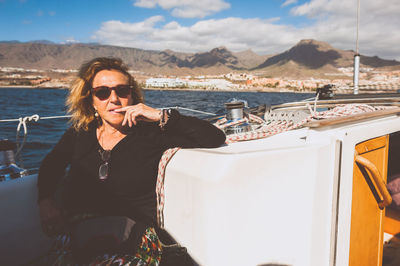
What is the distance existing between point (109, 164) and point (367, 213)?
1.19 metres

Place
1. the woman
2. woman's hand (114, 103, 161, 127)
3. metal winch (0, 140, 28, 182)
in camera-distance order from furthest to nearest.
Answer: metal winch (0, 140, 28, 182)
woman's hand (114, 103, 161, 127)
the woman

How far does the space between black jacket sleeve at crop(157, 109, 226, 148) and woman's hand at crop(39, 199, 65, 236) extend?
Answer: 0.62 m

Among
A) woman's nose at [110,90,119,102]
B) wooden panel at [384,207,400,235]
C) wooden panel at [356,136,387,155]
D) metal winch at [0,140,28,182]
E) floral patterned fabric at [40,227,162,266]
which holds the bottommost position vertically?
wooden panel at [384,207,400,235]

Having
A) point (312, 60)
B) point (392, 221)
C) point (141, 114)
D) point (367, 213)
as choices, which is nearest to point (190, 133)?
point (141, 114)

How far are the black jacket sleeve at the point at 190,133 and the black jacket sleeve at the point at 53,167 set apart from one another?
54cm

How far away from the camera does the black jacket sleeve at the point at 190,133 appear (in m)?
1.09

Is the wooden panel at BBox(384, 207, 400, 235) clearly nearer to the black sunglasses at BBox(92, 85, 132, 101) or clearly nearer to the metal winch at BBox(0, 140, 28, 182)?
the black sunglasses at BBox(92, 85, 132, 101)

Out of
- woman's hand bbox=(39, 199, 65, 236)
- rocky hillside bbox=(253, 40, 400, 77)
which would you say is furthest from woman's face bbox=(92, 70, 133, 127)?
rocky hillside bbox=(253, 40, 400, 77)

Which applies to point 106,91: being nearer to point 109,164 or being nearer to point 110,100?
point 110,100

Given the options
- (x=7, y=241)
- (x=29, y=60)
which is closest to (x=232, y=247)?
(x=7, y=241)

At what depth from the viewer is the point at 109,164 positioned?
1.19 m

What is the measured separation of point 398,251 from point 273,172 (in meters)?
1.63

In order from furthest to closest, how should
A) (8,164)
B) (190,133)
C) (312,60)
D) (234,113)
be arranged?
(312,60) < (234,113) < (8,164) < (190,133)

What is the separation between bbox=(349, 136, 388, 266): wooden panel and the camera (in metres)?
1.14
